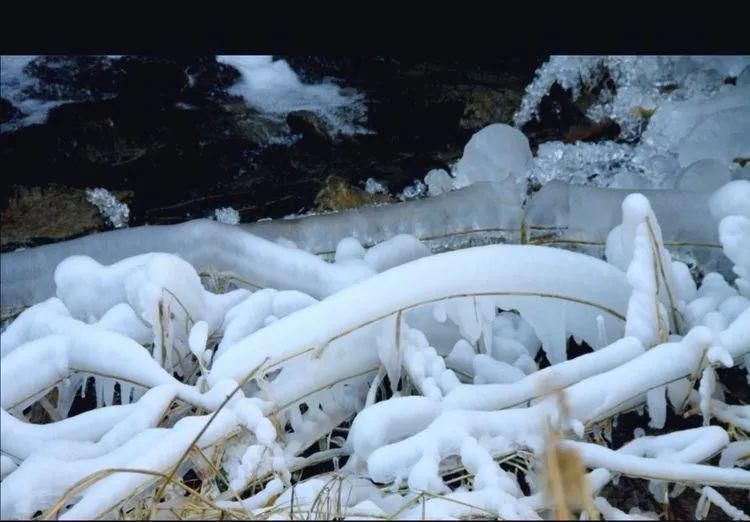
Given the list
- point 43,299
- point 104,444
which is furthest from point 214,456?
point 43,299

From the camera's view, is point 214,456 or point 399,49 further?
point 399,49

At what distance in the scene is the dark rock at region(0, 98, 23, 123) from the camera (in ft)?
6.99

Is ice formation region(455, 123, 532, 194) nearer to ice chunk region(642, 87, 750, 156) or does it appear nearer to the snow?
ice chunk region(642, 87, 750, 156)

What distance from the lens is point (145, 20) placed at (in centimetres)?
185

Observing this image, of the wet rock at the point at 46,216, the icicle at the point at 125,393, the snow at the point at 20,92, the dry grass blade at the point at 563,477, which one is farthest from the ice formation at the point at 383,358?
the dry grass blade at the point at 563,477

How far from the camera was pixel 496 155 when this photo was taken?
7.16 ft

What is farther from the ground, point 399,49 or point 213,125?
point 399,49

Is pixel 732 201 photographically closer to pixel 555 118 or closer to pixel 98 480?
pixel 555 118

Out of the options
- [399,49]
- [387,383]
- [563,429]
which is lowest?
[387,383]

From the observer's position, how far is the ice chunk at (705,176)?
83.9 inches

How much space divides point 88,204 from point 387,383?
89 cm

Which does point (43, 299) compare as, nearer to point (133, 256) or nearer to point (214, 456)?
point (133, 256)

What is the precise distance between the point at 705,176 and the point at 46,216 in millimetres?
1632

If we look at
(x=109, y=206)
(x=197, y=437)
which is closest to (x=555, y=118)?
(x=109, y=206)
